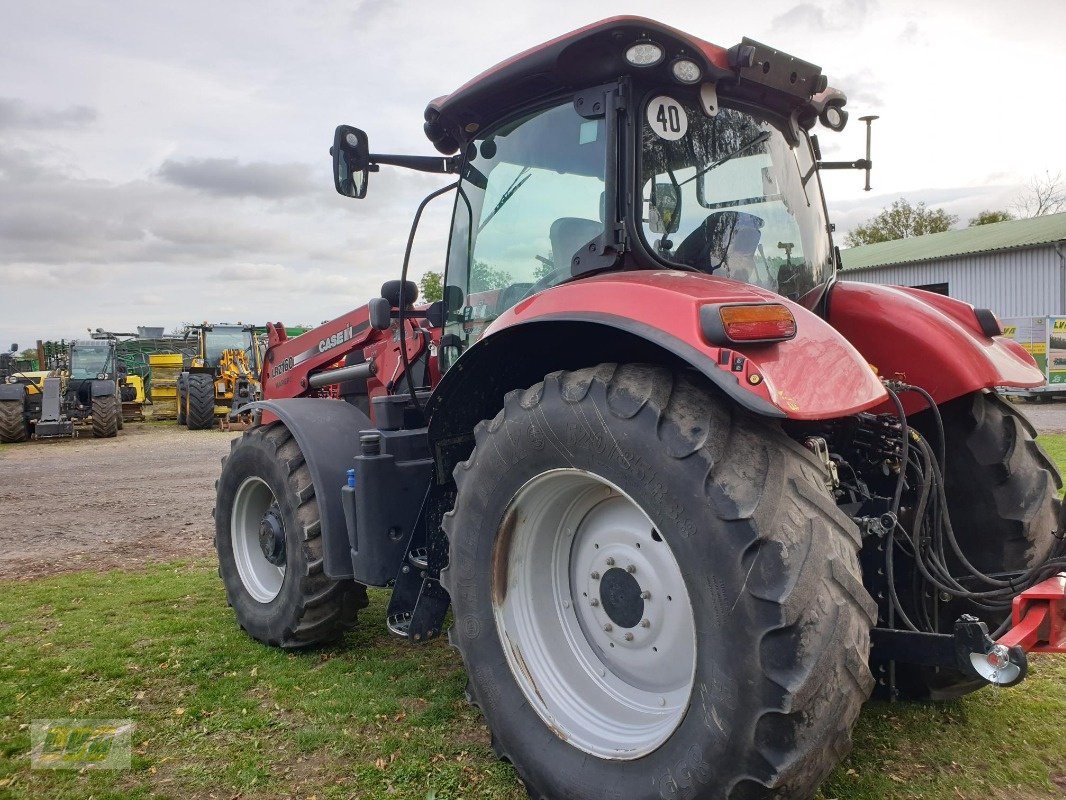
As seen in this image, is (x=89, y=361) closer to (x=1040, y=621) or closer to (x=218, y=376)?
(x=218, y=376)

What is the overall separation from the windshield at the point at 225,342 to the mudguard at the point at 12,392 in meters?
4.81

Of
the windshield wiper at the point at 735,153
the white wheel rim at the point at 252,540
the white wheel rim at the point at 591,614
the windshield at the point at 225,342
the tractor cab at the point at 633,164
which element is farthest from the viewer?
the windshield at the point at 225,342

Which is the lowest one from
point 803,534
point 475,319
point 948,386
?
point 803,534

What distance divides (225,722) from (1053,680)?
3509mm

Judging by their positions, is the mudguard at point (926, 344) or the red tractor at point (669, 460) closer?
the red tractor at point (669, 460)

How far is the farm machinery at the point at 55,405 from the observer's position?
17969mm

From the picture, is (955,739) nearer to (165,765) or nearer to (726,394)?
(726,394)

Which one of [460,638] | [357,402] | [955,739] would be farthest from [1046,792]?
[357,402]

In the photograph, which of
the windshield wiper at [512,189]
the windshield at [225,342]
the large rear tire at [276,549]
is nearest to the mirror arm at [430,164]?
the windshield wiper at [512,189]

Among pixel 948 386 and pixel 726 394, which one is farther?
pixel 948 386

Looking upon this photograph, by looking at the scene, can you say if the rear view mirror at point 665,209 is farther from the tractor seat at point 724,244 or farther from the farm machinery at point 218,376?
the farm machinery at point 218,376

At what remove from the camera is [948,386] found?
3.13 metres

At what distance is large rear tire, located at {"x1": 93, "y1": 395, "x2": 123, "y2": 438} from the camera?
1873 centimetres

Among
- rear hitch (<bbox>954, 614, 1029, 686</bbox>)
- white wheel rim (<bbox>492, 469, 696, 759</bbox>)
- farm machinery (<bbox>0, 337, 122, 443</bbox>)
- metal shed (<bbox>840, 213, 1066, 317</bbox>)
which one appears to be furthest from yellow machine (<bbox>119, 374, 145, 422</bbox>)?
rear hitch (<bbox>954, 614, 1029, 686</bbox>)
